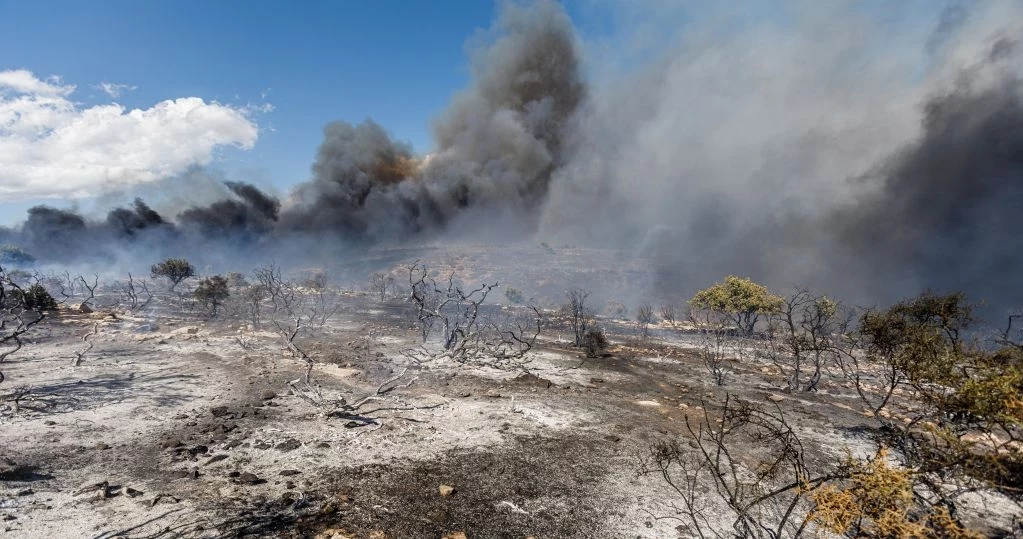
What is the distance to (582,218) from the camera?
114062 mm

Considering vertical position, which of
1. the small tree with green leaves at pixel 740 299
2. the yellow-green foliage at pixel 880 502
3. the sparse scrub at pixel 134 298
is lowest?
the sparse scrub at pixel 134 298

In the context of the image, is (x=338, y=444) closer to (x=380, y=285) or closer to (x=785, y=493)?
(x=785, y=493)

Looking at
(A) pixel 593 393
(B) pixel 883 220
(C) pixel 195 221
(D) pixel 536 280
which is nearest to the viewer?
(A) pixel 593 393

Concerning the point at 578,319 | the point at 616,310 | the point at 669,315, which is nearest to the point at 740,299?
the point at 669,315

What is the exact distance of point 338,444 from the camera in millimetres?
10180

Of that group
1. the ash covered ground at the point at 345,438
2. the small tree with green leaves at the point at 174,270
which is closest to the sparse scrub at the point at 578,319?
the ash covered ground at the point at 345,438

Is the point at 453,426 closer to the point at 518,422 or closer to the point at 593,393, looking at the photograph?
the point at 518,422

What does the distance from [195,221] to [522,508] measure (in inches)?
3909

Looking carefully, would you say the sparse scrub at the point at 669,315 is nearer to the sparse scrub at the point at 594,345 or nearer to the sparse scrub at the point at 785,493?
the sparse scrub at the point at 594,345

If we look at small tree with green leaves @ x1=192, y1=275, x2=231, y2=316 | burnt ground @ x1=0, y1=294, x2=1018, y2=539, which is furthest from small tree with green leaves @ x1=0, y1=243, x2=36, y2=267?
burnt ground @ x1=0, y1=294, x2=1018, y2=539

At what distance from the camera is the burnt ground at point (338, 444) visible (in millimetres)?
7359

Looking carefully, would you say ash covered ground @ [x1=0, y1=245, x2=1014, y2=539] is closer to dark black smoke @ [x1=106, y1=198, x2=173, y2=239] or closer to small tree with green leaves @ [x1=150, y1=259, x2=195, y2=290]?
small tree with green leaves @ [x1=150, y1=259, x2=195, y2=290]

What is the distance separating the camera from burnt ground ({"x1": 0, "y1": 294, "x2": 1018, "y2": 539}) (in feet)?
24.1

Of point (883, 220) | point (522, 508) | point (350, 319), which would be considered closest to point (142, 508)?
point (522, 508)
